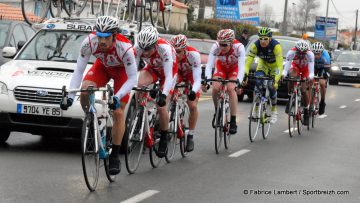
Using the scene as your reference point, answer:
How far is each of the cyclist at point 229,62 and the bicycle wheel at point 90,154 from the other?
400 cm

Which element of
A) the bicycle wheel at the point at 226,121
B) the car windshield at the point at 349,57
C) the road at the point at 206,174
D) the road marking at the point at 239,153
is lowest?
the car windshield at the point at 349,57

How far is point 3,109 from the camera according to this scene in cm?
1027

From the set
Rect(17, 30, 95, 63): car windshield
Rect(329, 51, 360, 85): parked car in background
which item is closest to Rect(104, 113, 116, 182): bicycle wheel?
Rect(17, 30, 95, 63): car windshield

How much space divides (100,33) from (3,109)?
251 centimetres

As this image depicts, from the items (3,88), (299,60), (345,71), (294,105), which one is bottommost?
(345,71)

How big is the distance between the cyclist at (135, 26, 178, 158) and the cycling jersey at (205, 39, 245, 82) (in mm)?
2002

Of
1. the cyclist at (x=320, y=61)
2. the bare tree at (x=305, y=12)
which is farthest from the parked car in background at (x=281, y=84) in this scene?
the bare tree at (x=305, y=12)

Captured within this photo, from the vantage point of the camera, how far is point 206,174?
Result: 9.82 metres

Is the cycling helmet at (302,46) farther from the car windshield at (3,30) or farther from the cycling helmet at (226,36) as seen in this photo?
the car windshield at (3,30)

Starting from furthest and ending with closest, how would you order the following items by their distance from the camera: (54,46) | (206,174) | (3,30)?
(3,30) → (54,46) → (206,174)

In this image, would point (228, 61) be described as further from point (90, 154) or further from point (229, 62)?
point (90, 154)

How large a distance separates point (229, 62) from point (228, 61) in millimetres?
27

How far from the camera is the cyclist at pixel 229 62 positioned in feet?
39.3

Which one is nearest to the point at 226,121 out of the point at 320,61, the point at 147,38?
the point at 147,38
